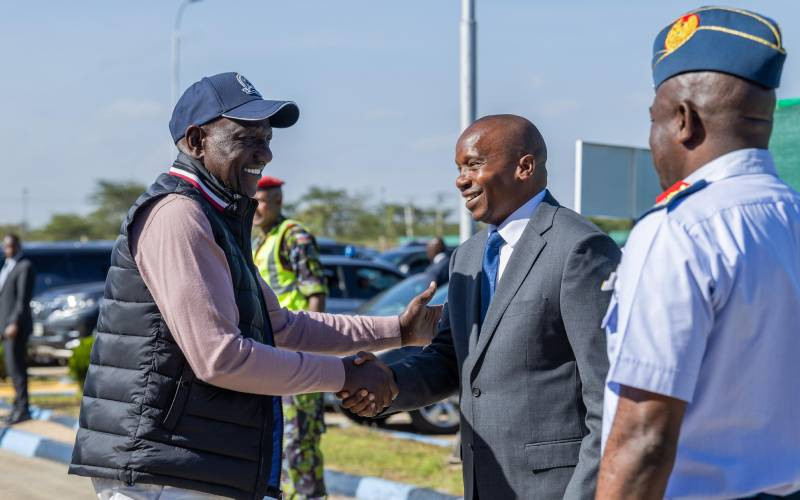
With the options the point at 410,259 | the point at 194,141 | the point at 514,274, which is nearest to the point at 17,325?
the point at 194,141

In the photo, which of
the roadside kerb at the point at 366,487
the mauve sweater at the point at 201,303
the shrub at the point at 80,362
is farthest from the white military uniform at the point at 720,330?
the shrub at the point at 80,362

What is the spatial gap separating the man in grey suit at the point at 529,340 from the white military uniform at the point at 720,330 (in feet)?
2.73

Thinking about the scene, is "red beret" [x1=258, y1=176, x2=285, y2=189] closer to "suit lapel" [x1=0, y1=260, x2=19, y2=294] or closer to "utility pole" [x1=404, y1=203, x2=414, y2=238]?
"suit lapel" [x1=0, y1=260, x2=19, y2=294]

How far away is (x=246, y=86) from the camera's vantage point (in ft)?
11.6

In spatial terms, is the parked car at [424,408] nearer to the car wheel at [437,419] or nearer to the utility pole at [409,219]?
the car wheel at [437,419]

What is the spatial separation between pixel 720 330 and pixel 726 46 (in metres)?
0.59

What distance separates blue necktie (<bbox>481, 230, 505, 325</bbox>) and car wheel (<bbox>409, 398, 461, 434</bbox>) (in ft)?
22.4

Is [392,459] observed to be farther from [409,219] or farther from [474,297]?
[409,219]

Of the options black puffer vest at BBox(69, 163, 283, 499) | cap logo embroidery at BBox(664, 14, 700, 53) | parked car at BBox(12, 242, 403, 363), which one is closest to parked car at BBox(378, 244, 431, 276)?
parked car at BBox(12, 242, 403, 363)

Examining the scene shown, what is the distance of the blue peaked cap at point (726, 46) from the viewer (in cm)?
219

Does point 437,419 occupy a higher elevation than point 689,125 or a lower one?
lower

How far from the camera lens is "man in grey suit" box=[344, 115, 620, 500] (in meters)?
3.11

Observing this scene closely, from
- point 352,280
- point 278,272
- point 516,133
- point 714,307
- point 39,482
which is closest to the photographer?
point 714,307

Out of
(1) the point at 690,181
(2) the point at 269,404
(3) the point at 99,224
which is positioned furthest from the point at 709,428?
(3) the point at 99,224
